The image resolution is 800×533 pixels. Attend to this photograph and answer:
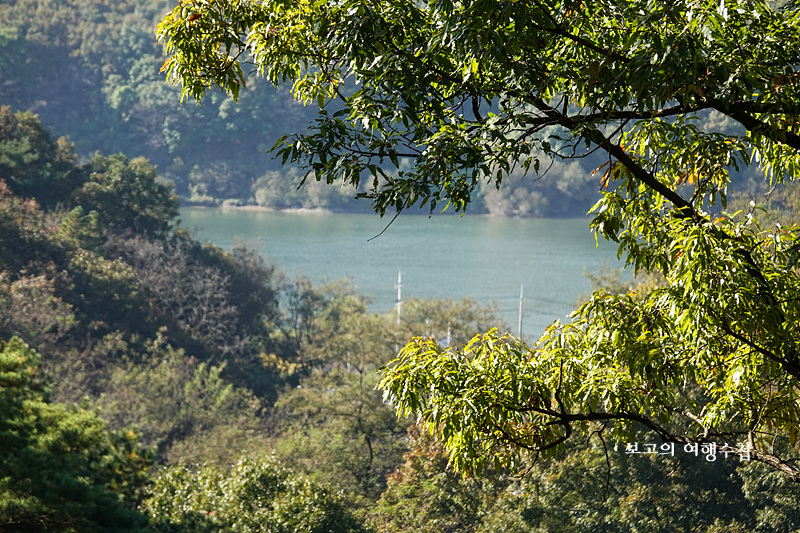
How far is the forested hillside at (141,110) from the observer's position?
185 ft

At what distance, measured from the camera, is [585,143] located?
3.13 m

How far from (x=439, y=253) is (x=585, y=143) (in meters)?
40.3

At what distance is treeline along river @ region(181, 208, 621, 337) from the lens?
35.6m

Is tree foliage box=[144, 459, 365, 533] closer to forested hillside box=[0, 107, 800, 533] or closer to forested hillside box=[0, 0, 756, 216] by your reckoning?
forested hillside box=[0, 107, 800, 533]

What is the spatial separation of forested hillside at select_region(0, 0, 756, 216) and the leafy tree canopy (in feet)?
166

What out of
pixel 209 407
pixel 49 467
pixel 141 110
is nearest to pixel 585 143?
pixel 49 467

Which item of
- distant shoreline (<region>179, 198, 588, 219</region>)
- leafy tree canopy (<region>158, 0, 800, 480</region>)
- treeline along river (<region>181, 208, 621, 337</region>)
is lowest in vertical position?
treeline along river (<region>181, 208, 621, 337</region>)

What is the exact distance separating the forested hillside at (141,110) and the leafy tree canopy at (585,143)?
50.7 m

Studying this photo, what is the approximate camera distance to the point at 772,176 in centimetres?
356

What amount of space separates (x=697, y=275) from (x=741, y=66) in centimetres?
67

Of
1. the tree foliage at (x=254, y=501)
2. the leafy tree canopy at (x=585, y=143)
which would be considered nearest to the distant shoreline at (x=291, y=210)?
the tree foliage at (x=254, y=501)

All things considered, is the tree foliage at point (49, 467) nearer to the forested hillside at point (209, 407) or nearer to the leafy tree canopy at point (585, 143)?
the forested hillside at point (209, 407)

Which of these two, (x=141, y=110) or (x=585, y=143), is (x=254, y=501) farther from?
(x=141, y=110)

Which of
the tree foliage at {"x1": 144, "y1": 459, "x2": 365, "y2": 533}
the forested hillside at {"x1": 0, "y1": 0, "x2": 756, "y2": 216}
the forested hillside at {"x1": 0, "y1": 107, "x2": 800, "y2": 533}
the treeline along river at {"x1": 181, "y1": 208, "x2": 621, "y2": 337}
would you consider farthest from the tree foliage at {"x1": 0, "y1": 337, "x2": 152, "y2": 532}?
the forested hillside at {"x1": 0, "y1": 0, "x2": 756, "y2": 216}
